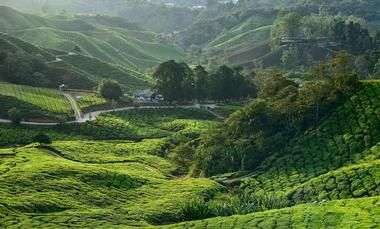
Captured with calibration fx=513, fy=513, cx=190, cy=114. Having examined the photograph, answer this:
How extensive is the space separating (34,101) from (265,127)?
2072 inches

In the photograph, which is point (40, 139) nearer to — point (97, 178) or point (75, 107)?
point (97, 178)

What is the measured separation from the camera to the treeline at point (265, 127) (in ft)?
248

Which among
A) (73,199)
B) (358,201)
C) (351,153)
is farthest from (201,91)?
(358,201)

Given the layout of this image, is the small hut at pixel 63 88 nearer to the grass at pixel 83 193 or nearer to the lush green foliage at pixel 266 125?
the grass at pixel 83 193

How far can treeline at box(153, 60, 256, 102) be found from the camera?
123250 mm

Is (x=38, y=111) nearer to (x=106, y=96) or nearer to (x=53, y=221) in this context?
(x=106, y=96)

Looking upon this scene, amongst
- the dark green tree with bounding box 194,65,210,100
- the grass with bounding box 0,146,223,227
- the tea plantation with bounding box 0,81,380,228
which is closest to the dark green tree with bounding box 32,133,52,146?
the tea plantation with bounding box 0,81,380,228

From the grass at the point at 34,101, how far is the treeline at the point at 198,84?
23758mm

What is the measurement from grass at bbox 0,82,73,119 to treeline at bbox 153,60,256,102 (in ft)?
77.9

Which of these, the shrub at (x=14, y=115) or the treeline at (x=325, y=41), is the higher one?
the treeline at (x=325, y=41)

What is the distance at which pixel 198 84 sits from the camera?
128125 mm

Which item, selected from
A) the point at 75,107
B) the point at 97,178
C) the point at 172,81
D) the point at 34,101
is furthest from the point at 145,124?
the point at 97,178

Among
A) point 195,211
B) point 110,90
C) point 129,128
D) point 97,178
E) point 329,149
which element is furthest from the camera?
point 110,90

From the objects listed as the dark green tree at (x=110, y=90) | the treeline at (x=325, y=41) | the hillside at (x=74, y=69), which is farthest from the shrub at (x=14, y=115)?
the treeline at (x=325, y=41)
